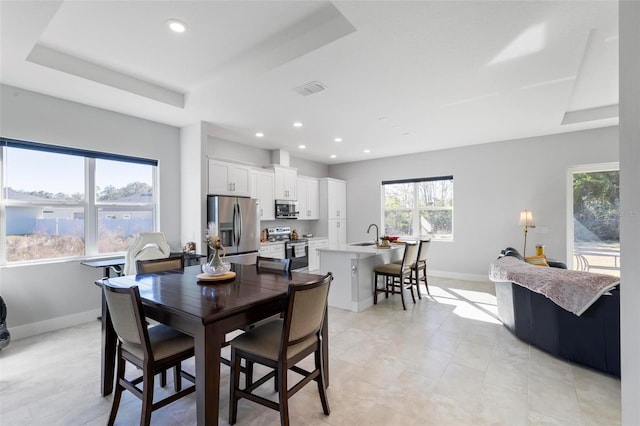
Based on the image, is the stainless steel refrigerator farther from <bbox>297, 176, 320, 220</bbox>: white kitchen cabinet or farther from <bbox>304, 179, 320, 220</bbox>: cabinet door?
<bbox>304, 179, 320, 220</bbox>: cabinet door

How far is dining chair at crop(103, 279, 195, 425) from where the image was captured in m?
1.66

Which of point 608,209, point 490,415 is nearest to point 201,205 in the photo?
point 490,415

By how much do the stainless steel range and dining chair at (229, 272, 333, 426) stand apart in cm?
400

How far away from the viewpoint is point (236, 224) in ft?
15.9

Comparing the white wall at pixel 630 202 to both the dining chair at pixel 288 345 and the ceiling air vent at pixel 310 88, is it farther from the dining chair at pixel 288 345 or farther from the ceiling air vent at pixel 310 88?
the ceiling air vent at pixel 310 88

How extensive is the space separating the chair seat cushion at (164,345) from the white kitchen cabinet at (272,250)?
11.4 feet

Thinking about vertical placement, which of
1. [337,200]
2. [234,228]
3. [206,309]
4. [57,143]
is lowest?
[206,309]

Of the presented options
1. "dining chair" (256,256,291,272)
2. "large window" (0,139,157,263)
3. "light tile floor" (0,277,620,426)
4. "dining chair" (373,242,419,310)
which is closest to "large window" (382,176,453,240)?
"dining chair" (373,242,419,310)

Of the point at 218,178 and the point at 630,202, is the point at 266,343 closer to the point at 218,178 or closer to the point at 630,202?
the point at 630,202

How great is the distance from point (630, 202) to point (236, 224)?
4.50 meters

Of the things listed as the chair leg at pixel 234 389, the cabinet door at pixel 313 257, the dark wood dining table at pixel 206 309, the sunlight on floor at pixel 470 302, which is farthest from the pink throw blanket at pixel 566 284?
the cabinet door at pixel 313 257

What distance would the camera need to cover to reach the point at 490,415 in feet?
6.46

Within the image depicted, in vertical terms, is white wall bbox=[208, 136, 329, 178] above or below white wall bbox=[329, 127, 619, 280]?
above

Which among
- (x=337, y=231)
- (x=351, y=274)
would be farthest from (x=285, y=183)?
(x=351, y=274)
